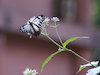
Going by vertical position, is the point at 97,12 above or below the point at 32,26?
above

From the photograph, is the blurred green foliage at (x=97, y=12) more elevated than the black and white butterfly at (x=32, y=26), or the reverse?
the blurred green foliage at (x=97, y=12)

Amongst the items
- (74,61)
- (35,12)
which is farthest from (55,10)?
(74,61)

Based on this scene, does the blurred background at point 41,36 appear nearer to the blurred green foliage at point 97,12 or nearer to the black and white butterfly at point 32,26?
the black and white butterfly at point 32,26

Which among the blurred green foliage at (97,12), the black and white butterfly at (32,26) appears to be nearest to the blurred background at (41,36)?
the black and white butterfly at (32,26)

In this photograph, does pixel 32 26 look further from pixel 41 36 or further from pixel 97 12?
pixel 97 12

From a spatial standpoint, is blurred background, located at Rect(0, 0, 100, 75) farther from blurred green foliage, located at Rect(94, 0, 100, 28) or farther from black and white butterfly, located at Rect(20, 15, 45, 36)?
blurred green foliage, located at Rect(94, 0, 100, 28)

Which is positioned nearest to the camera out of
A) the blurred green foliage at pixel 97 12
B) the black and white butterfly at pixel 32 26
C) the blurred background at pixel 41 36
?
the black and white butterfly at pixel 32 26

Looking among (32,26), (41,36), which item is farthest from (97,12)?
(32,26)

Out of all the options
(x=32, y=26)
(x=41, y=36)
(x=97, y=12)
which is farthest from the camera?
(x=97, y=12)

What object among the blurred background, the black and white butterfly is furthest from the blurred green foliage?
the black and white butterfly
